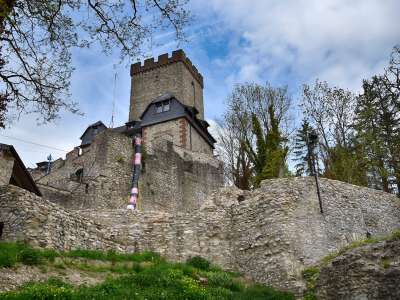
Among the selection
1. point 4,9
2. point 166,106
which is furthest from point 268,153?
point 166,106

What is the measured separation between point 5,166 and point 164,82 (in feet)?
91.9

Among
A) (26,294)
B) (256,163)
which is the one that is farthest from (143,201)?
(26,294)

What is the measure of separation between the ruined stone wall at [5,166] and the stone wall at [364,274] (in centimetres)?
1162

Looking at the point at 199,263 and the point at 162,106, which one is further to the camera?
the point at 162,106

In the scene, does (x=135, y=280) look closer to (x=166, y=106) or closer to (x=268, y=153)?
(x=268, y=153)

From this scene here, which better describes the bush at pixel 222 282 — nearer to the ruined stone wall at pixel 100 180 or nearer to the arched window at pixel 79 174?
the ruined stone wall at pixel 100 180

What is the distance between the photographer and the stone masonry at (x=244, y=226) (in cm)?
1359

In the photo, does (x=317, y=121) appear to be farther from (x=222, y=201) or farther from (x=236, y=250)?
(x=236, y=250)

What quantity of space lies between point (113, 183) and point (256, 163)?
8905 mm

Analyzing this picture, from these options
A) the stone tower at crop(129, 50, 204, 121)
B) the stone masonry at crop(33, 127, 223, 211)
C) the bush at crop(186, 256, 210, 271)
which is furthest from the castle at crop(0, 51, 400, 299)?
the stone tower at crop(129, 50, 204, 121)

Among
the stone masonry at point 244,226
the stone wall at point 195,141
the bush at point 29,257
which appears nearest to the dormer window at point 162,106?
the stone wall at point 195,141

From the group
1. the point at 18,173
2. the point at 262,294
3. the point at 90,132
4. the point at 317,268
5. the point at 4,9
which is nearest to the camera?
the point at 4,9

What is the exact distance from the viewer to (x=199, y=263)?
49.5ft

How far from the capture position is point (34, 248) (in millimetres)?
12414
